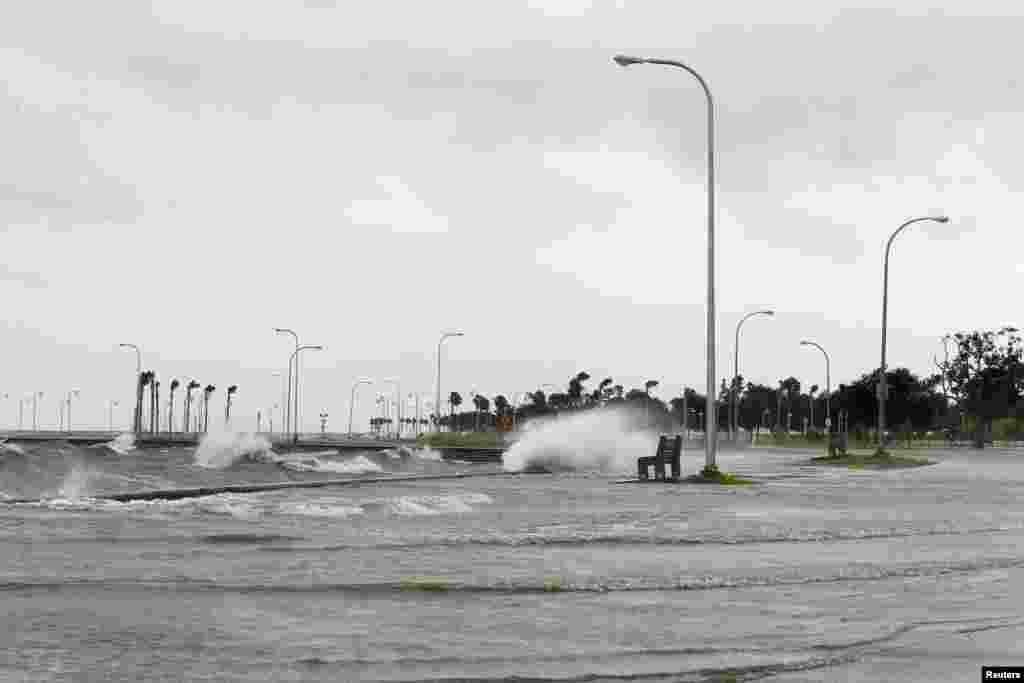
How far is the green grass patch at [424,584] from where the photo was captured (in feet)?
32.6

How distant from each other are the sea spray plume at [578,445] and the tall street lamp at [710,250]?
70.6 ft

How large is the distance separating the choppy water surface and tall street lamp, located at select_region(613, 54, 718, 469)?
36.0ft

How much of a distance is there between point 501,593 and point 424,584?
700 millimetres

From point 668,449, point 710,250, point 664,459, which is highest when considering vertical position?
point 710,250

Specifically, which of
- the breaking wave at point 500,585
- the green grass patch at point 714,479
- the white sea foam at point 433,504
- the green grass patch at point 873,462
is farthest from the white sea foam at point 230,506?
the green grass patch at point 873,462

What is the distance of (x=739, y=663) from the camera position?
22.1ft

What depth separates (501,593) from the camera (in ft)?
32.2

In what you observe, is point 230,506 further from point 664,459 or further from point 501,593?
point 664,459

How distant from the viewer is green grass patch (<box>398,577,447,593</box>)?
9.94 m

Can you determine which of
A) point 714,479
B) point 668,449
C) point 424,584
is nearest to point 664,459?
point 668,449

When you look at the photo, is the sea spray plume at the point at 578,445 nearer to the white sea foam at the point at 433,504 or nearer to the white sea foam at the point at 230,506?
the white sea foam at the point at 433,504

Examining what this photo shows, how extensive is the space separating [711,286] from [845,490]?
626 cm

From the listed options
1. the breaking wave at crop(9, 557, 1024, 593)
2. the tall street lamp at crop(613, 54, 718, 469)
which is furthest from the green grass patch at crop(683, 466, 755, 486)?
the breaking wave at crop(9, 557, 1024, 593)

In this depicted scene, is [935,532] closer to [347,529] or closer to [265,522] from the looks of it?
[347,529]
